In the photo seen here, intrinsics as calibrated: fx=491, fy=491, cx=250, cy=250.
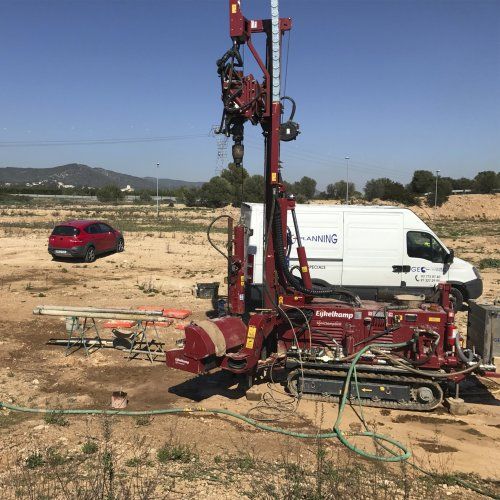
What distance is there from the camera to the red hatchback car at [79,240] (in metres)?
20.3

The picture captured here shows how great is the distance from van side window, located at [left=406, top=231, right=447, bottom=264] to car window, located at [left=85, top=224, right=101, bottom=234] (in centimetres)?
1411

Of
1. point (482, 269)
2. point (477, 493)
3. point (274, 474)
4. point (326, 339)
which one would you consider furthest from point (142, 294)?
point (482, 269)

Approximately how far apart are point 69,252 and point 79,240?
64 cm

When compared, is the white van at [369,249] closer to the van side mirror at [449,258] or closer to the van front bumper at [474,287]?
the van side mirror at [449,258]

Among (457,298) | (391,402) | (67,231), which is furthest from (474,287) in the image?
(67,231)

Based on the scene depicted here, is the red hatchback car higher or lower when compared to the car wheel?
higher

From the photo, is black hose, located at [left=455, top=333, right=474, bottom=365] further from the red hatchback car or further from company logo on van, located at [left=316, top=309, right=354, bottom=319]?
the red hatchback car

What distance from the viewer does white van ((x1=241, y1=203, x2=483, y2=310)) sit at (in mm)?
12133

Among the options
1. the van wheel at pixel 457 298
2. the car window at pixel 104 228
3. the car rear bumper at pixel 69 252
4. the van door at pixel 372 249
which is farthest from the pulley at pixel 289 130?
the car window at pixel 104 228

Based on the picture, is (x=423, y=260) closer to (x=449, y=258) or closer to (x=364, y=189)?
(x=449, y=258)

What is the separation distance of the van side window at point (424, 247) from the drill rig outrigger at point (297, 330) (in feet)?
15.7

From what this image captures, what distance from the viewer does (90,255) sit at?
20.9m

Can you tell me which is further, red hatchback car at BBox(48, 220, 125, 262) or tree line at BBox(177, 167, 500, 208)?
tree line at BBox(177, 167, 500, 208)

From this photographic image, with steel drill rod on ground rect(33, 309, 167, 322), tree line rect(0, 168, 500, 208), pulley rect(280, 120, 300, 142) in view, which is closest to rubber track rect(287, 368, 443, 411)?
steel drill rod on ground rect(33, 309, 167, 322)
